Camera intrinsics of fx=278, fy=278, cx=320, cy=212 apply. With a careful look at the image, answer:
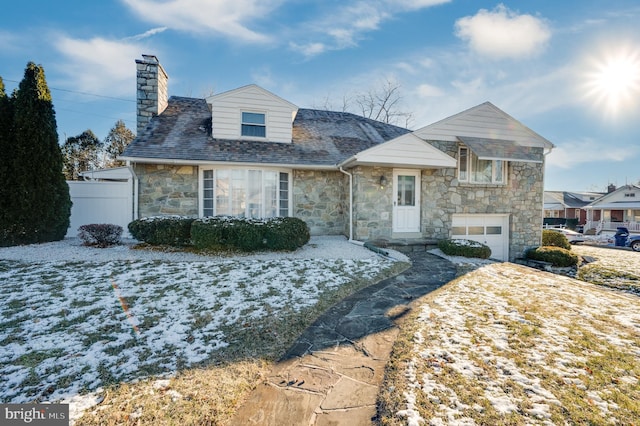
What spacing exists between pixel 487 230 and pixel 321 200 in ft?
20.9

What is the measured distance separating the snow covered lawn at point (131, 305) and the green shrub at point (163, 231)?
0.52 meters

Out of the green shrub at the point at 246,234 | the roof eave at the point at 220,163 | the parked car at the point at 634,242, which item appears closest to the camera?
the green shrub at the point at 246,234

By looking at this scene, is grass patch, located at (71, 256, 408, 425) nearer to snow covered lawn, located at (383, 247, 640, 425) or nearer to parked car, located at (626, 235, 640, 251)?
snow covered lawn, located at (383, 247, 640, 425)

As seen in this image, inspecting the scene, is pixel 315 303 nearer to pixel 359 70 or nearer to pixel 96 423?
pixel 96 423

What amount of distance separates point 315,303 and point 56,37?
404 inches

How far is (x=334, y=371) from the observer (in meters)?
2.84

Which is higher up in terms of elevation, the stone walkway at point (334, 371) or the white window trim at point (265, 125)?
the white window trim at point (265, 125)

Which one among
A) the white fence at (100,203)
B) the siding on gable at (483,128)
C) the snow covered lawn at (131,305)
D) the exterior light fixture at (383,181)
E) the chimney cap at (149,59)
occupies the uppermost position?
the chimney cap at (149,59)

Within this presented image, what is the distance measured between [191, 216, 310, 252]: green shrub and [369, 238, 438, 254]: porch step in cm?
284

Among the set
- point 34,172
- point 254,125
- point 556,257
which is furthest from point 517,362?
point 34,172

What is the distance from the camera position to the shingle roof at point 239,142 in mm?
9008

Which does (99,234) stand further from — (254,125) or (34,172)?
(254,125)

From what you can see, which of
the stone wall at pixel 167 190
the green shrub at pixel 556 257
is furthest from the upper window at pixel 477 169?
the stone wall at pixel 167 190

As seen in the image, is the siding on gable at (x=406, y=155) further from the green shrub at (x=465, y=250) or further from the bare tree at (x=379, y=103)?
the bare tree at (x=379, y=103)
